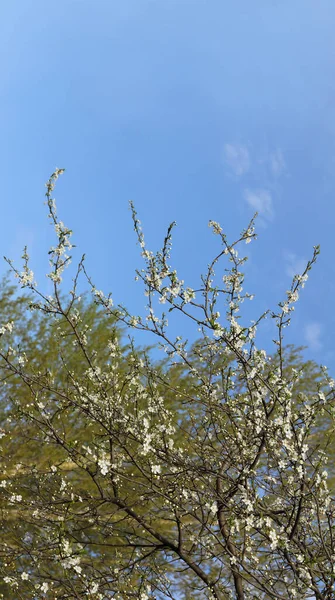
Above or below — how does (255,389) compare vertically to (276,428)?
above

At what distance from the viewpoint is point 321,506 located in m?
4.63

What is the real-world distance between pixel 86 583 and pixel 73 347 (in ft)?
22.9

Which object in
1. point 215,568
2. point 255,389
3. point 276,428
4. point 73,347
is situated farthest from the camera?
point 73,347

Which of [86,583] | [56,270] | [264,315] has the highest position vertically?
[264,315]

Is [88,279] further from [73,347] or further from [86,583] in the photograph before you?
[73,347]

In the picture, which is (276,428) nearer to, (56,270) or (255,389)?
(255,389)

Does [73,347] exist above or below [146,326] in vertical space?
above

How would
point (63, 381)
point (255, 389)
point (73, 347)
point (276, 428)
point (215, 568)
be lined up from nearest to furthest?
point (276, 428)
point (255, 389)
point (215, 568)
point (63, 381)
point (73, 347)

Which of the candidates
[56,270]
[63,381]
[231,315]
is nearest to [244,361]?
[231,315]

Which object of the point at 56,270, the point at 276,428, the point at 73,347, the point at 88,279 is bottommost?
the point at 276,428

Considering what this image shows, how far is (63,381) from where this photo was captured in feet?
34.5

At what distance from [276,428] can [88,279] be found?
7.69ft

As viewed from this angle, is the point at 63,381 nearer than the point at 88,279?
No

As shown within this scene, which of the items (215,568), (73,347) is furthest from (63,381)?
(215,568)
